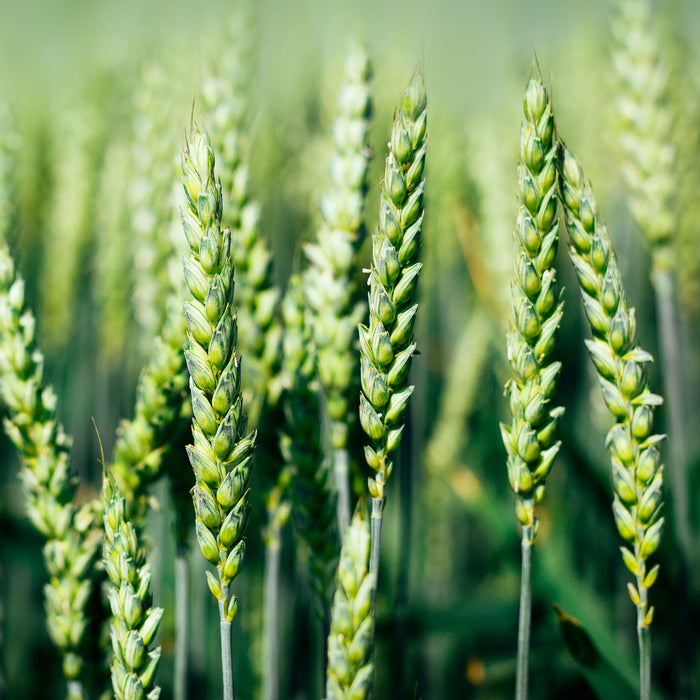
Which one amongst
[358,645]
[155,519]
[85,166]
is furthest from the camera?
[85,166]

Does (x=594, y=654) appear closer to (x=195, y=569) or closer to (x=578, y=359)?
(x=195, y=569)

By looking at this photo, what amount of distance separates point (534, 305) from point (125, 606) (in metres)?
0.35

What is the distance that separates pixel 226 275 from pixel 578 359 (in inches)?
48.6

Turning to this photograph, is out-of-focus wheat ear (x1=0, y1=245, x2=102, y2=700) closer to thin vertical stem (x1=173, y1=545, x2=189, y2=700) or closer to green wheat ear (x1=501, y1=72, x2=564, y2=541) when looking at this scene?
thin vertical stem (x1=173, y1=545, x2=189, y2=700)

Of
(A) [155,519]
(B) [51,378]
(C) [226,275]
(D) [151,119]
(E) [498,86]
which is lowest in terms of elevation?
(A) [155,519]

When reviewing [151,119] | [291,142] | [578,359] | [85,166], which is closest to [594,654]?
[151,119]

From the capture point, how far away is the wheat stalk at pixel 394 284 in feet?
1.43

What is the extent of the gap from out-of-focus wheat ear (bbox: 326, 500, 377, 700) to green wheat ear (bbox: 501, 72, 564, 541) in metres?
0.13

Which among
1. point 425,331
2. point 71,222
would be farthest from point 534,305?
point 71,222

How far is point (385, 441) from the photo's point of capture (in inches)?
18.1

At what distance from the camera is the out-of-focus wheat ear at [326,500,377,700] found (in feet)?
1.32

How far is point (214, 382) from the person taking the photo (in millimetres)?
429

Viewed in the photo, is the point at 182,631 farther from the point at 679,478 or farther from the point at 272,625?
the point at 679,478

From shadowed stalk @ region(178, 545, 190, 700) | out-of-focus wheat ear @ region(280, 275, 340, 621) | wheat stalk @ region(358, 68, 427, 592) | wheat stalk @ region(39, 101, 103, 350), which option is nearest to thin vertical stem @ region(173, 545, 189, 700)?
shadowed stalk @ region(178, 545, 190, 700)
